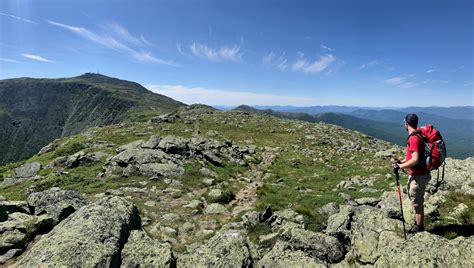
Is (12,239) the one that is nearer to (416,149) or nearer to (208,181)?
(208,181)

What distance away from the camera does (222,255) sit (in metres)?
10.4

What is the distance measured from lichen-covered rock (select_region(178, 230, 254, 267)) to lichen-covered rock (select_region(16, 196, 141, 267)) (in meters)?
2.56

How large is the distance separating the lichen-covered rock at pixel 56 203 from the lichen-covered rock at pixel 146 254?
233 inches

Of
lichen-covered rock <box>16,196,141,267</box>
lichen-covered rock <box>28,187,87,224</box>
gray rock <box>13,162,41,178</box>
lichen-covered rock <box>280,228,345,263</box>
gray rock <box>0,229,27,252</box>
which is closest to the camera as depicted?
lichen-covered rock <box>16,196,141,267</box>

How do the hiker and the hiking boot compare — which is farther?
the hiking boot

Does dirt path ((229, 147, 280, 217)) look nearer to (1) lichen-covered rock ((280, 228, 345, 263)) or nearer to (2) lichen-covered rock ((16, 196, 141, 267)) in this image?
(1) lichen-covered rock ((280, 228, 345, 263))

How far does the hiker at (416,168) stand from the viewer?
384 inches

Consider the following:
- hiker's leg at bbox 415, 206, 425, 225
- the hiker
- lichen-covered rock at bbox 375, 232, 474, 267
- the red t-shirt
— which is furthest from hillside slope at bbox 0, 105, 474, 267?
the red t-shirt

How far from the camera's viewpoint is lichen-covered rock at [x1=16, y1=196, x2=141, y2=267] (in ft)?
29.5

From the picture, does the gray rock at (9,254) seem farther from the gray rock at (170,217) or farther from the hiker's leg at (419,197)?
the hiker's leg at (419,197)

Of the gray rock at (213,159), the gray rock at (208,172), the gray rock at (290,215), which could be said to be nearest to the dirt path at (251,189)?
the gray rock at (213,159)

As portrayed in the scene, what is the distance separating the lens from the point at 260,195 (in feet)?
79.2

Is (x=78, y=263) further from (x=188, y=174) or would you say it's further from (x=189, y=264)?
(x=188, y=174)

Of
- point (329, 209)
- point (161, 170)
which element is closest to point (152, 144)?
point (161, 170)
